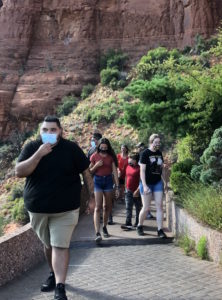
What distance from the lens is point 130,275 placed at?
5.73 m

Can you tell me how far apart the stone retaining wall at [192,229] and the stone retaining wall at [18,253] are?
7.87 feet

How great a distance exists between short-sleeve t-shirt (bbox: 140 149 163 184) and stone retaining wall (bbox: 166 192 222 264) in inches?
28.7

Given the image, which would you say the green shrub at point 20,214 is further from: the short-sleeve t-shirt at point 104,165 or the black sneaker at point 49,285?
the black sneaker at point 49,285

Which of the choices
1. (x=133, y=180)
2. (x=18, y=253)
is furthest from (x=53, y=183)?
(x=133, y=180)

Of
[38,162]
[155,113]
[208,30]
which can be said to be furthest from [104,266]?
[208,30]

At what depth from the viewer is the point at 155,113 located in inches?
401

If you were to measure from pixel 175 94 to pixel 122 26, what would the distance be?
81.0 feet

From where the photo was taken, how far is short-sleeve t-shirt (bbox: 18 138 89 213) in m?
4.79

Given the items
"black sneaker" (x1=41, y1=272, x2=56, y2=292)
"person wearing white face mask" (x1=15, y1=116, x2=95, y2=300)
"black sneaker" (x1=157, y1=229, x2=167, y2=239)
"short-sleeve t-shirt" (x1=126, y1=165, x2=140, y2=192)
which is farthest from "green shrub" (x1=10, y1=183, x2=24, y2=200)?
"person wearing white face mask" (x1=15, y1=116, x2=95, y2=300)

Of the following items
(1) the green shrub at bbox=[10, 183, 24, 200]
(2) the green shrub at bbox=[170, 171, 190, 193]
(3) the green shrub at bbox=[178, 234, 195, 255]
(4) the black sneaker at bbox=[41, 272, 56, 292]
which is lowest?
(1) the green shrub at bbox=[10, 183, 24, 200]

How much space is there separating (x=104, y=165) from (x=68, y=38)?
90.2ft

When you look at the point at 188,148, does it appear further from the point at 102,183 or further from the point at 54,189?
the point at 54,189

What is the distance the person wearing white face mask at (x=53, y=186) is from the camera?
4.78 m

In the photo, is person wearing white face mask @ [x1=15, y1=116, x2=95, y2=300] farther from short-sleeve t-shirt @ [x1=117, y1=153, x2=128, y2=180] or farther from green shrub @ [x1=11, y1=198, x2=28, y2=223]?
green shrub @ [x1=11, y1=198, x2=28, y2=223]
